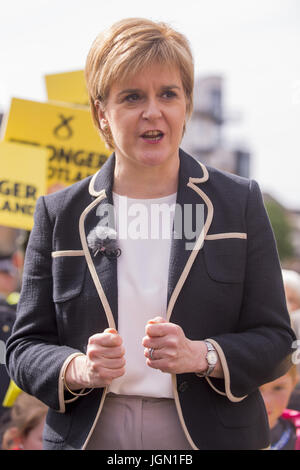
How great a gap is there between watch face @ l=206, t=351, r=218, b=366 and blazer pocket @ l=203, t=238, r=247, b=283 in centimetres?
20

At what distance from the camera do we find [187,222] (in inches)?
69.6

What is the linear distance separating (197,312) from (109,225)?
359 mm

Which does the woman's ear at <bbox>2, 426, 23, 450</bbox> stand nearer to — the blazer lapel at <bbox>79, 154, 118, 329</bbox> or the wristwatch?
the blazer lapel at <bbox>79, 154, 118, 329</bbox>

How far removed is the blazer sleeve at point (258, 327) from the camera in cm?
165

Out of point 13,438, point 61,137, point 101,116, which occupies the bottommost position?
point 13,438

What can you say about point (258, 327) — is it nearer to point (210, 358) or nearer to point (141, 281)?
point (210, 358)

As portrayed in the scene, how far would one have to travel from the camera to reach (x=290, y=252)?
36781 mm

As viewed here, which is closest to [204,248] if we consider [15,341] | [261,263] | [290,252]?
[261,263]

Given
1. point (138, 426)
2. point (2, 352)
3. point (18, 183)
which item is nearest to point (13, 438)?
point (2, 352)

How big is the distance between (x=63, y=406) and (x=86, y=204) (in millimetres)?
583

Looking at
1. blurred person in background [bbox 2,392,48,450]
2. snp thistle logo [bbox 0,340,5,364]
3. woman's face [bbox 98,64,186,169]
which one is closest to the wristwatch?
woman's face [bbox 98,64,186,169]

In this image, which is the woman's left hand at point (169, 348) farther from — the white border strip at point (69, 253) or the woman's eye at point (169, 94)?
the woman's eye at point (169, 94)

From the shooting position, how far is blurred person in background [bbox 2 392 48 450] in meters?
3.18
